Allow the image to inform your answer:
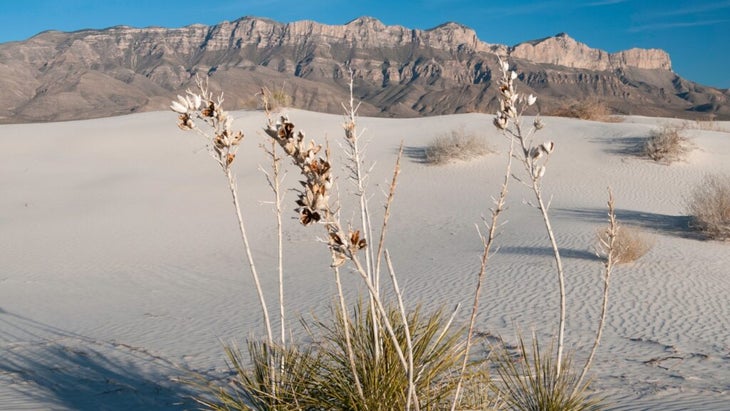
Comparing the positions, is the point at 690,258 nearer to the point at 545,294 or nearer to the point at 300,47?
the point at 545,294

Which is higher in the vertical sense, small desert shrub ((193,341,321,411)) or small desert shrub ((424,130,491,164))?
small desert shrub ((424,130,491,164))

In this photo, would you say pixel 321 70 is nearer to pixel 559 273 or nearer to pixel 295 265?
pixel 295 265

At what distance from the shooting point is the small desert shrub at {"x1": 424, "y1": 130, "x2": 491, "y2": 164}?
18.2 m

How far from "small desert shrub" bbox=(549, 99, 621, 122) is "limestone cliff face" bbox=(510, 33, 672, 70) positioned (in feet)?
472

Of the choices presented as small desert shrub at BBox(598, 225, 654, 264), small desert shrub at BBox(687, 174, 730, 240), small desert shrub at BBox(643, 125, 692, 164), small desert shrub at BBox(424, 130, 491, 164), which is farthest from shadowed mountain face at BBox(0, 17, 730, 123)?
small desert shrub at BBox(598, 225, 654, 264)

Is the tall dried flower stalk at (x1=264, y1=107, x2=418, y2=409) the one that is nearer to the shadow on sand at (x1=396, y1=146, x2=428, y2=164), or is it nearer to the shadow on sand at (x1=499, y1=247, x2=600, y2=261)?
the shadow on sand at (x1=499, y1=247, x2=600, y2=261)

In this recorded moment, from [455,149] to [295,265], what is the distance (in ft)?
28.5

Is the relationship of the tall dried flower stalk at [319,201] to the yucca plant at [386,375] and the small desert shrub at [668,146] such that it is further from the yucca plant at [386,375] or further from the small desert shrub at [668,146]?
the small desert shrub at [668,146]

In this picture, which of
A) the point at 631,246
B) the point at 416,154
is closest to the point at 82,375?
the point at 631,246

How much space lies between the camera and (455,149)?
1827cm

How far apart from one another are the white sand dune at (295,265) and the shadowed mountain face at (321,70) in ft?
225

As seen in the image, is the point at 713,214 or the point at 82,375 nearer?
the point at 82,375

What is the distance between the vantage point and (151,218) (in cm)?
1510

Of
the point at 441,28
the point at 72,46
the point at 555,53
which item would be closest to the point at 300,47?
the point at 441,28
